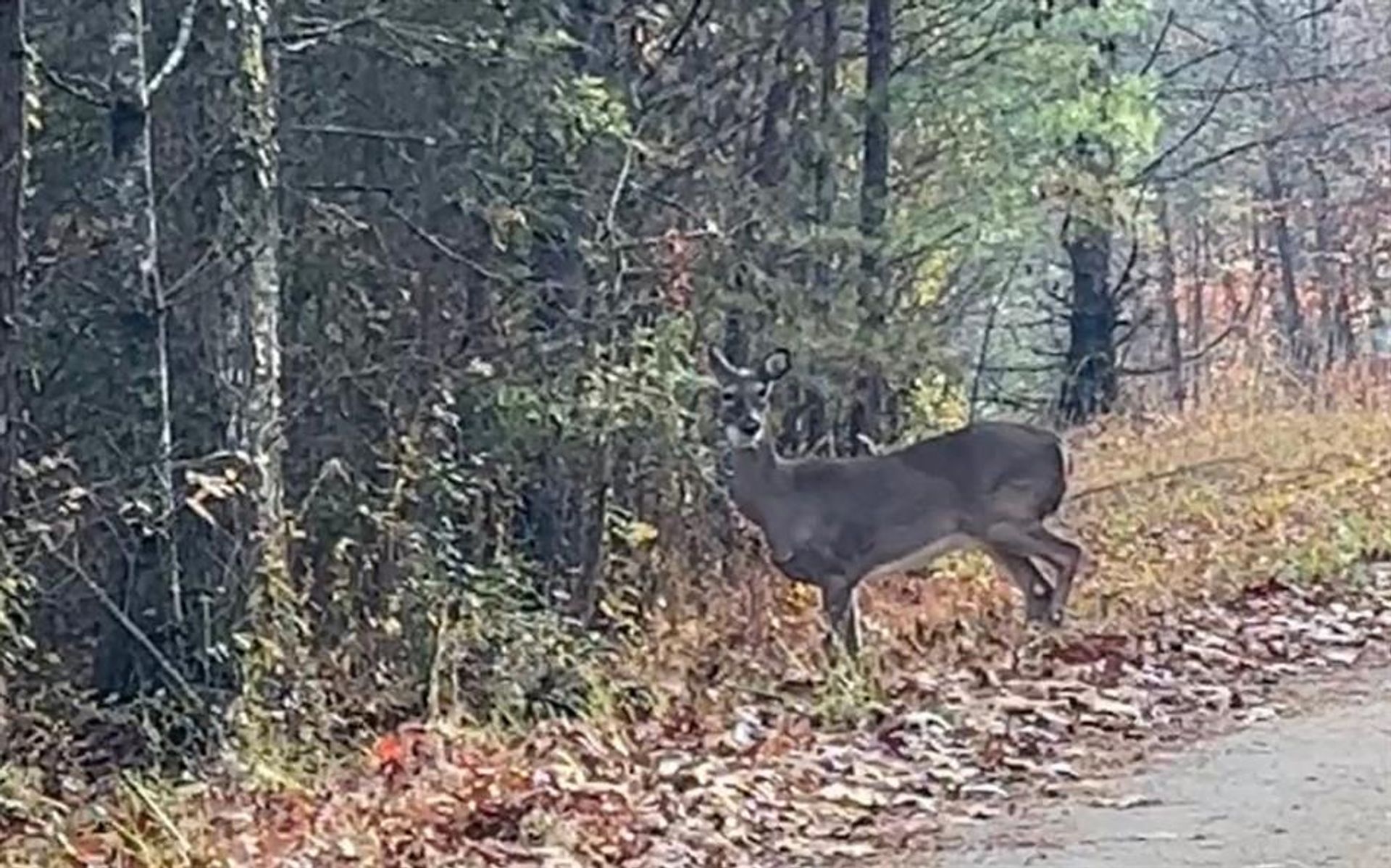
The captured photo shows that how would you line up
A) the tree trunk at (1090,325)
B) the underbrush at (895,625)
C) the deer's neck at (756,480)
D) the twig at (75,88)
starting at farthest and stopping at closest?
the tree trunk at (1090,325), the deer's neck at (756,480), the twig at (75,88), the underbrush at (895,625)

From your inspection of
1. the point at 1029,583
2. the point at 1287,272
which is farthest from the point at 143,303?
the point at 1287,272

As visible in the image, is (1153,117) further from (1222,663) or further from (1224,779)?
(1224,779)

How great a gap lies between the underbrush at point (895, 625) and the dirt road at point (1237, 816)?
1.31 metres

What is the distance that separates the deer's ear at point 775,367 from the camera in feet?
47.2

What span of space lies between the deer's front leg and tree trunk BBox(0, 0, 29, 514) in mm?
4477

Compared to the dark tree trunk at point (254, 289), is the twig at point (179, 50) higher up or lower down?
higher up

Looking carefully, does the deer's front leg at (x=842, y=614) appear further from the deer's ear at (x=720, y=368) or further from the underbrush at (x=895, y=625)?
the deer's ear at (x=720, y=368)

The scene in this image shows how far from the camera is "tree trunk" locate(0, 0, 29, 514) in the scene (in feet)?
31.6

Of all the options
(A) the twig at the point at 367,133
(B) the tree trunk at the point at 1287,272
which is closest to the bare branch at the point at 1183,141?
(B) the tree trunk at the point at 1287,272

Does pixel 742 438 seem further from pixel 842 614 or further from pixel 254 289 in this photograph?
pixel 254 289

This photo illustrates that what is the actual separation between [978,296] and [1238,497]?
4.54 metres

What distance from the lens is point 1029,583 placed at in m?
14.2

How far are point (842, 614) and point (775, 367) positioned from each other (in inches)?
56.7

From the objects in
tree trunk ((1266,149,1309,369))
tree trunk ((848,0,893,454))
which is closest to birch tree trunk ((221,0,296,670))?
tree trunk ((848,0,893,454))
